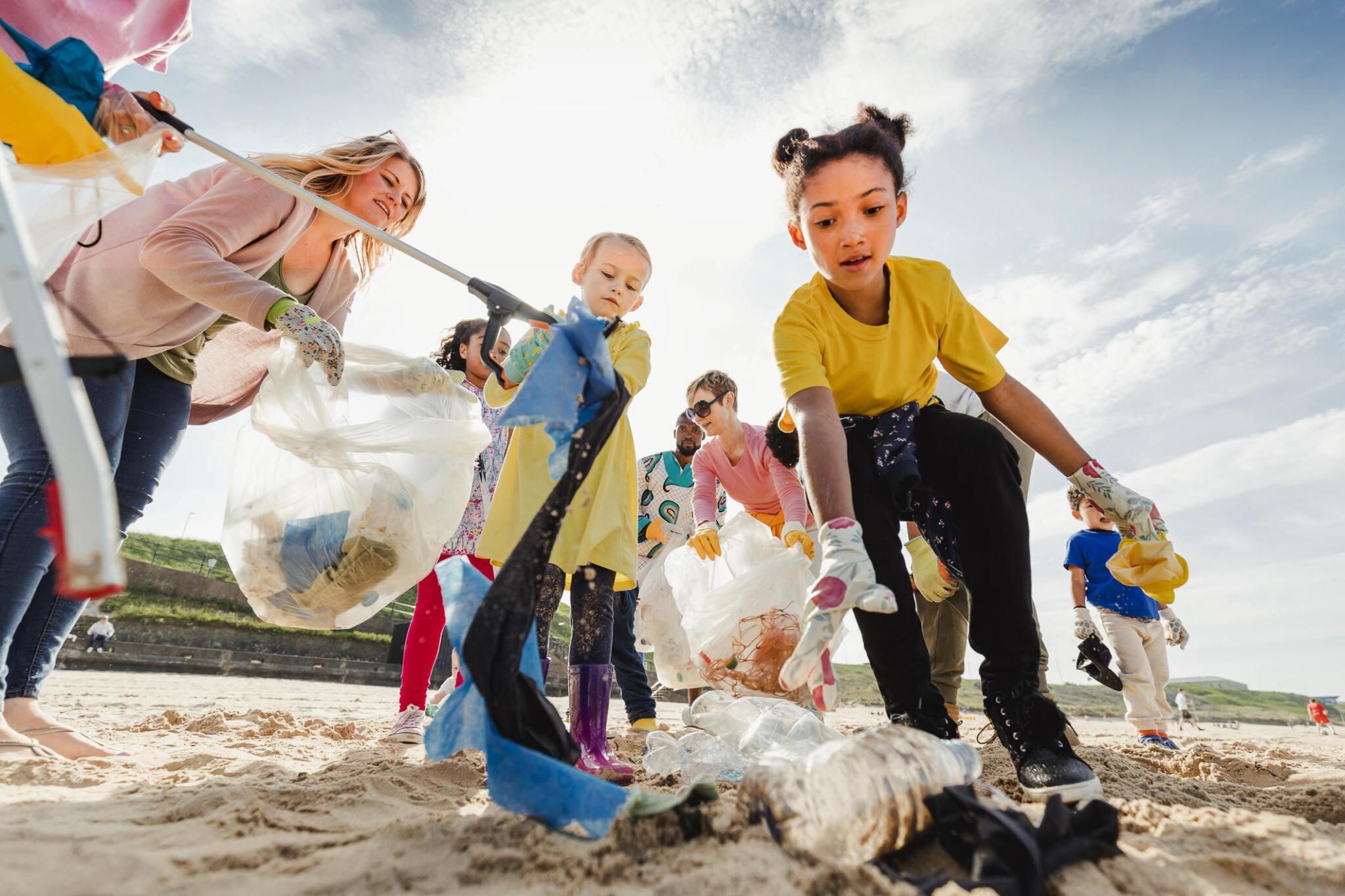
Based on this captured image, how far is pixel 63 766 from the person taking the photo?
169 centimetres

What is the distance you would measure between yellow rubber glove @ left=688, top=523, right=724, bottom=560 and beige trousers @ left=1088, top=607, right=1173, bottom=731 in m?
2.76

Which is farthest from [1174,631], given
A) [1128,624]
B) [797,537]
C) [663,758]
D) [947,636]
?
[663,758]

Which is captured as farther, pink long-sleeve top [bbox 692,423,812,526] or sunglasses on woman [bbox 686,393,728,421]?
sunglasses on woman [bbox 686,393,728,421]

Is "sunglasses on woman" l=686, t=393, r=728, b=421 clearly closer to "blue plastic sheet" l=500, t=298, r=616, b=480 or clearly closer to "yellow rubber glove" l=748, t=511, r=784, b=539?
"yellow rubber glove" l=748, t=511, r=784, b=539

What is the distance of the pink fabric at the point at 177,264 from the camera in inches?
76.9

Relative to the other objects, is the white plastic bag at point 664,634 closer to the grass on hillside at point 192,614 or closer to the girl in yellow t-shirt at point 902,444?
the girl in yellow t-shirt at point 902,444

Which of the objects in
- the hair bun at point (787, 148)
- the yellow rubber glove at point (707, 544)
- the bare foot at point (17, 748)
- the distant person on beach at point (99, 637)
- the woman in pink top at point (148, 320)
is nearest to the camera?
the bare foot at point (17, 748)

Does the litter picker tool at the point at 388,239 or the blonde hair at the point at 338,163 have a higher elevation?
the blonde hair at the point at 338,163

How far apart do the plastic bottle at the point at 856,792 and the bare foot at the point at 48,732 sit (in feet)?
6.34

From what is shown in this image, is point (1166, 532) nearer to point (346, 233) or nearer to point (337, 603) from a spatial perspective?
point (337, 603)

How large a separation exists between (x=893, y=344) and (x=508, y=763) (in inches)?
63.7

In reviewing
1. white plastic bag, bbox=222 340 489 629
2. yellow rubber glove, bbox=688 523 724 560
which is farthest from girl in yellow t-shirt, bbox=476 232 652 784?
yellow rubber glove, bbox=688 523 724 560

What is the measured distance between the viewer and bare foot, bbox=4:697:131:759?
1934 millimetres

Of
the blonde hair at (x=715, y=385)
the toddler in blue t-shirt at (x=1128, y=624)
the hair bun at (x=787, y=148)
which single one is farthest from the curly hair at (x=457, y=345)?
the toddler in blue t-shirt at (x=1128, y=624)
